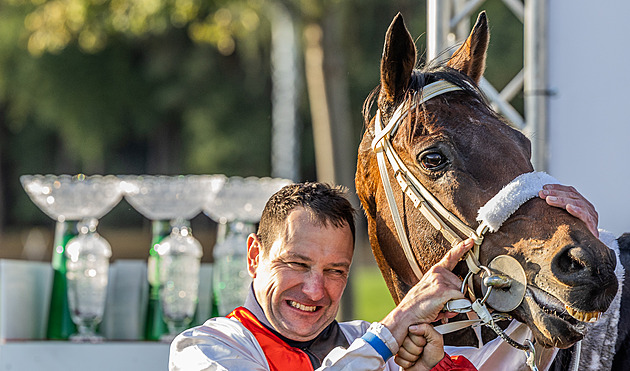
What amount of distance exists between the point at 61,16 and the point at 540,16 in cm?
683

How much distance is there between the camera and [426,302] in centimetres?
178

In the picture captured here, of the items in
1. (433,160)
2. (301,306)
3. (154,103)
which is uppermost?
(154,103)

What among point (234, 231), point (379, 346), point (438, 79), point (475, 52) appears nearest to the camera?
point (379, 346)

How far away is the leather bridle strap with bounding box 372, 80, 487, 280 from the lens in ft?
6.18


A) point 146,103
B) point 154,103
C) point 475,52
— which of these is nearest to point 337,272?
point 475,52

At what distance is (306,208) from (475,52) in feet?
2.44

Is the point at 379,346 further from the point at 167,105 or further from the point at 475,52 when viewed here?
the point at 167,105

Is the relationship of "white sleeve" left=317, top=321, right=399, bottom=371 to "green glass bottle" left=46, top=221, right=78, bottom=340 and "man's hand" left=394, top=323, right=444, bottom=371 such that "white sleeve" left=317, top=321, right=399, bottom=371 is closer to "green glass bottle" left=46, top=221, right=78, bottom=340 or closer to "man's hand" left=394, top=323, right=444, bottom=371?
"man's hand" left=394, top=323, right=444, bottom=371

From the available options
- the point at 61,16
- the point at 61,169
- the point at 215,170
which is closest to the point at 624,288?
the point at 61,16

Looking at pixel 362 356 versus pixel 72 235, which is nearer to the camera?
pixel 362 356

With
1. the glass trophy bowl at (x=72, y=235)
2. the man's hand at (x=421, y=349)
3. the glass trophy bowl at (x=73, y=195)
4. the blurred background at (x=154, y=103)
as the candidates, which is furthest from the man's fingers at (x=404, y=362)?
the blurred background at (x=154, y=103)

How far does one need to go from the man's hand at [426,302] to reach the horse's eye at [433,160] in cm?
24

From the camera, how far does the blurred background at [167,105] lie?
14.4m

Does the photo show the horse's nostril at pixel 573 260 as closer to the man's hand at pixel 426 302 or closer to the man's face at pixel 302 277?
the man's hand at pixel 426 302
